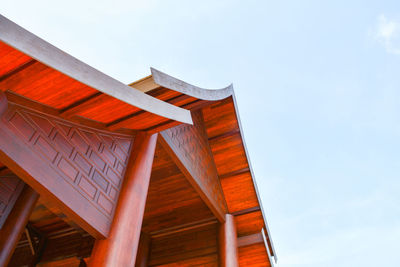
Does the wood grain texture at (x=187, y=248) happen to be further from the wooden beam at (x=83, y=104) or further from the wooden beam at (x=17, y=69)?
the wooden beam at (x=17, y=69)

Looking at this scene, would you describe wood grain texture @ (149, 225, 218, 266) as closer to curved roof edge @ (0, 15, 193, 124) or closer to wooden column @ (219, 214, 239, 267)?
wooden column @ (219, 214, 239, 267)

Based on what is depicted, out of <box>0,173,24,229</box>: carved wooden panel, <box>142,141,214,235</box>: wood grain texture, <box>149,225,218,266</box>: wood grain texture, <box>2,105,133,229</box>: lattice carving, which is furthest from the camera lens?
<box>149,225,218,266</box>: wood grain texture

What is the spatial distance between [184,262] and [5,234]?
11.7 feet

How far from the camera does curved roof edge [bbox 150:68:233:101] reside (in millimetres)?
3863

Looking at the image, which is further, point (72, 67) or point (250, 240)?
point (250, 240)

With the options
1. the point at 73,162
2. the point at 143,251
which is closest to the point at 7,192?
the point at 73,162

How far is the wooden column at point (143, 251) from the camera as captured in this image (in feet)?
23.1

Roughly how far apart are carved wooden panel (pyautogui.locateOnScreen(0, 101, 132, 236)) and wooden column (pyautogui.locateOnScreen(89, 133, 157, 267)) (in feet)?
0.34

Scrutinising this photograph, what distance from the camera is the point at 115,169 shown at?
13.2 ft

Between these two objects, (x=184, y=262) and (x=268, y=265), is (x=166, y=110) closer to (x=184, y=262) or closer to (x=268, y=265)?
(x=184, y=262)

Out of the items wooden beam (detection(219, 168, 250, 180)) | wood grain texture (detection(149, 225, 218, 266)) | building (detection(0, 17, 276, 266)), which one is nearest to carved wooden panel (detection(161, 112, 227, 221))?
building (detection(0, 17, 276, 266))

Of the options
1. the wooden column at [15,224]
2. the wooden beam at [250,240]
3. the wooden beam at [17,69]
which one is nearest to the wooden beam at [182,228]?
the wooden beam at [250,240]

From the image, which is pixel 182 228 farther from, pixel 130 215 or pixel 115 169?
pixel 130 215

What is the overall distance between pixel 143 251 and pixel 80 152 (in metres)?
4.38
